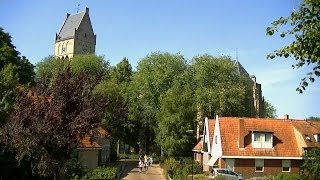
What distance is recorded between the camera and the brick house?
43469 millimetres

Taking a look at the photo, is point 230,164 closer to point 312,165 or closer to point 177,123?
point 312,165

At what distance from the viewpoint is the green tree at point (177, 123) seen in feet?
185

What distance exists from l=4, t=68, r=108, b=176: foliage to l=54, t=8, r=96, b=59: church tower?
302ft

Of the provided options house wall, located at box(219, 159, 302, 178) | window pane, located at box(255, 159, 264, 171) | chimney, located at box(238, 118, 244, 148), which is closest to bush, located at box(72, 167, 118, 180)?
house wall, located at box(219, 159, 302, 178)

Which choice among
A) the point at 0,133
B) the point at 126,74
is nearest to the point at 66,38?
the point at 126,74

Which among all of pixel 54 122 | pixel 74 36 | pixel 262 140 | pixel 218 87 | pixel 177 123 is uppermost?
pixel 74 36

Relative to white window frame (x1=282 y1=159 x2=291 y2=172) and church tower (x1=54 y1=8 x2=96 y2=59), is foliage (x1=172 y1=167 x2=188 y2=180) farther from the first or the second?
church tower (x1=54 y1=8 x2=96 y2=59)

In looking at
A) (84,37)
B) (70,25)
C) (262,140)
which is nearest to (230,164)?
(262,140)

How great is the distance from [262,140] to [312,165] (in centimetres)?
753

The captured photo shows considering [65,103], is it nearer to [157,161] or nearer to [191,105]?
[191,105]

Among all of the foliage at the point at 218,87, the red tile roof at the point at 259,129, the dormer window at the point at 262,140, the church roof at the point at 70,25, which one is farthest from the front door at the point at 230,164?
the church roof at the point at 70,25

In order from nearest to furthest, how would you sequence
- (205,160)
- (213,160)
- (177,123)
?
(213,160), (205,160), (177,123)

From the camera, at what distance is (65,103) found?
2334cm

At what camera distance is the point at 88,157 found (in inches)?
1695
